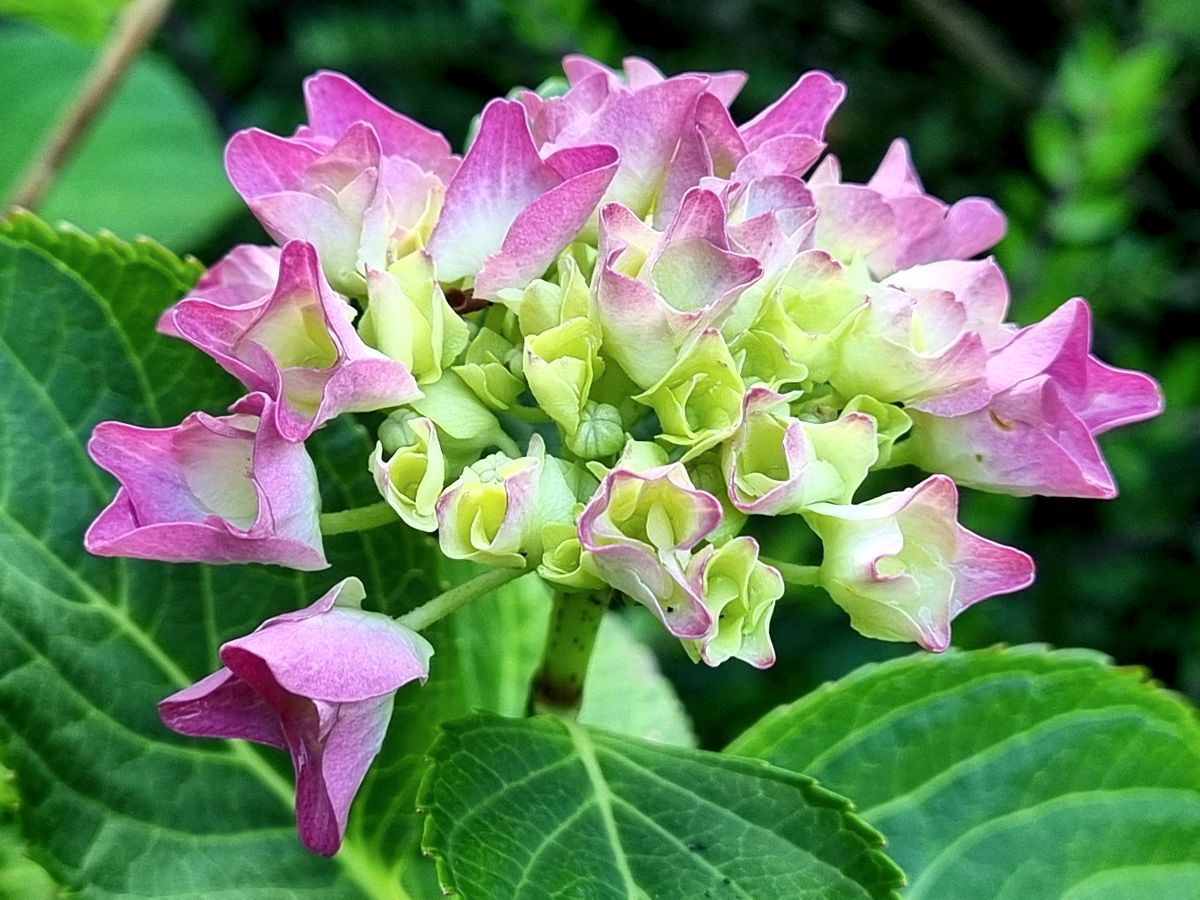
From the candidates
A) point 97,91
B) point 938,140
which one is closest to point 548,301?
point 97,91

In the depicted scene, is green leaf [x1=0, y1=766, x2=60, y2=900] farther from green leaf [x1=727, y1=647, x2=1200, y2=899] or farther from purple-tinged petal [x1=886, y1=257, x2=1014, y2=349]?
purple-tinged petal [x1=886, y1=257, x2=1014, y2=349]

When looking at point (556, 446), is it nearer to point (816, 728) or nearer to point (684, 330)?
point (684, 330)

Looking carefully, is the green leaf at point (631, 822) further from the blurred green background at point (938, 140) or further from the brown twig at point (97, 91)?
the blurred green background at point (938, 140)

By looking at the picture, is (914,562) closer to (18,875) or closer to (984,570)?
(984,570)

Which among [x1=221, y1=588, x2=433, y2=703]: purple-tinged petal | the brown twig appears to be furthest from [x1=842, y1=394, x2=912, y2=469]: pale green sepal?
the brown twig

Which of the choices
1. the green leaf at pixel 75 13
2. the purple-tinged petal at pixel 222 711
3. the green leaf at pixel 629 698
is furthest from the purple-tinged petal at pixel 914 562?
the green leaf at pixel 75 13
